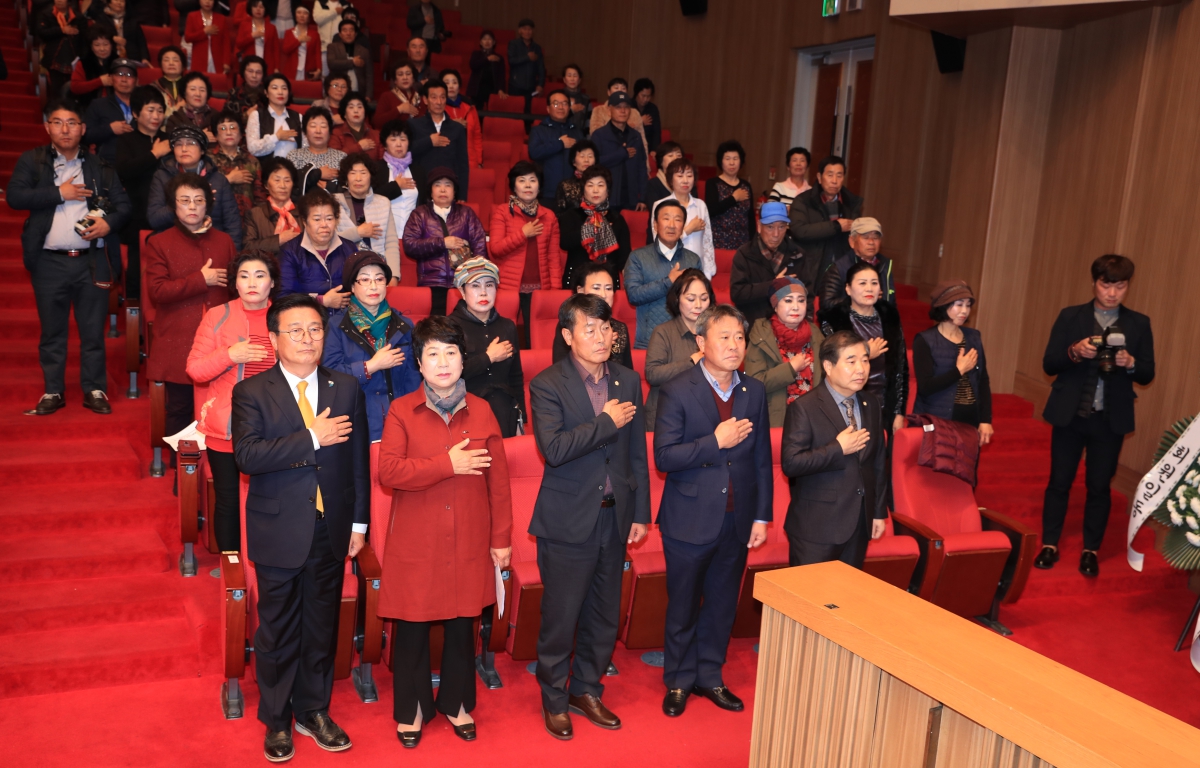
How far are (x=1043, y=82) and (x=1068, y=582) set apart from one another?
10.4 ft

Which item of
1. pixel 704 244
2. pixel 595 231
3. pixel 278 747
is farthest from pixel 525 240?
pixel 278 747

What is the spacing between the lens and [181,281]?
399 cm

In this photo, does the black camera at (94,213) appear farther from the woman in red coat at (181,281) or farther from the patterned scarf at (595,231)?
the patterned scarf at (595,231)

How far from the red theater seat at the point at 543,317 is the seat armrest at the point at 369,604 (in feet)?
5.65

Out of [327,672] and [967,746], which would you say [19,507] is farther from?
[967,746]

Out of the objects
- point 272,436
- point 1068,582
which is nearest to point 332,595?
point 272,436

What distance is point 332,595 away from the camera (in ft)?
9.68

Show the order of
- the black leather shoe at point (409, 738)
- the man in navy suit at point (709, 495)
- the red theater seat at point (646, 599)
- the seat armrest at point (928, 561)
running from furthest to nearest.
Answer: the seat armrest at point (928, 561) → the red theater seat at point (646, 599) → the man in navy suit at point (709, 495) → the black leather shoe at point (409, 738)

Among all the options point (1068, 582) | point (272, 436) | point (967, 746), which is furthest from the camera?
point (1068, 582)

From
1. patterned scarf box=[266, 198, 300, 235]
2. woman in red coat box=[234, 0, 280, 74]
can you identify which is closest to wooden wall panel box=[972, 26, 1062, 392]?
patterned scarf box=[266, 198, 300, 235]

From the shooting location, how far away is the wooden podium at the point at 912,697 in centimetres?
152

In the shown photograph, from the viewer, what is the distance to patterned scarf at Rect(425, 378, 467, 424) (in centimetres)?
287

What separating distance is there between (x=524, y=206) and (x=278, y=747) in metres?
2.92

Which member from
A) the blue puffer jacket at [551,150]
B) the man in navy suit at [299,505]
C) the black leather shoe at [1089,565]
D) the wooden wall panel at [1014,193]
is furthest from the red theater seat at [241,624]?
the wooden wall panel at [1014,193]
